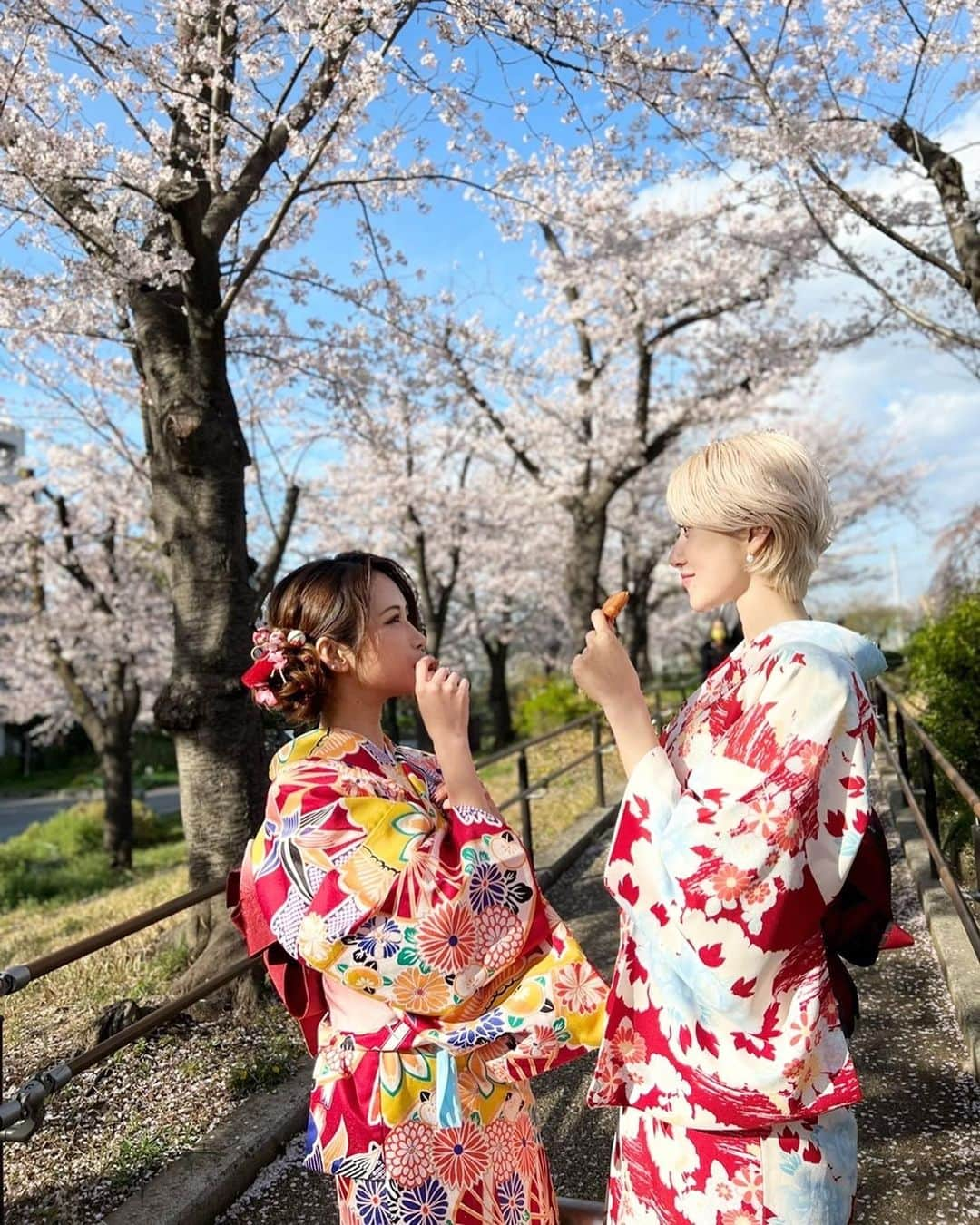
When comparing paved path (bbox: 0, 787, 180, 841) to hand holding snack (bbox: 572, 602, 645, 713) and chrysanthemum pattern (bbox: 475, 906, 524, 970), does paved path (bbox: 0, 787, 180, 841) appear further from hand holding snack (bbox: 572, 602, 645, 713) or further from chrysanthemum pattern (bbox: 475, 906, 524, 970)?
hand holding snack (bbox: 572, 602, 645, 713)

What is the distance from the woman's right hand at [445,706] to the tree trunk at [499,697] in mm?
19174

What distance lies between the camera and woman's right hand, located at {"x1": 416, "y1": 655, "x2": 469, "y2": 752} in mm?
1589

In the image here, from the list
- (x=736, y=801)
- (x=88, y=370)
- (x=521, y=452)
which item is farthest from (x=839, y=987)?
(x=521, y=452)

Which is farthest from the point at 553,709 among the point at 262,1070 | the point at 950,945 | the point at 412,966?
the point at 412,966

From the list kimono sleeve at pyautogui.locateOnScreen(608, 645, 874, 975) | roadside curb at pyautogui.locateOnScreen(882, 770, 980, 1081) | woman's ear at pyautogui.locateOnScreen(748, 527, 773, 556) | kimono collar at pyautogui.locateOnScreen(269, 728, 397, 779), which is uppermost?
woman's ear at pyautogui.locateOnScreen(748, 527, 773, 556)

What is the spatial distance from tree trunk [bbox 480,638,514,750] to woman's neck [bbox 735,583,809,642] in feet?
63.1

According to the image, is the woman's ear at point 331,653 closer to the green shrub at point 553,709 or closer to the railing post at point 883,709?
the railing post at point 883,709

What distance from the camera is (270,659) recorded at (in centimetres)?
173

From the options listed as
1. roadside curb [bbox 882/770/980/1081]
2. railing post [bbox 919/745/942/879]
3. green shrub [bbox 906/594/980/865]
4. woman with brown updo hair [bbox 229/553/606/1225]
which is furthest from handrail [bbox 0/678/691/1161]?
green shrub [bbox 906/594/980/865]

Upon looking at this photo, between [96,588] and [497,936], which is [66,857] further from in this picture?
[497,936]

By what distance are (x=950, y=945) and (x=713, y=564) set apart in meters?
3.52

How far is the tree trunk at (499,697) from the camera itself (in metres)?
22.3

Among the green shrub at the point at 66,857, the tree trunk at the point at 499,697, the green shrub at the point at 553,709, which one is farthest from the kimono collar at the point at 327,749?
the tree trunk at the point at 499,697

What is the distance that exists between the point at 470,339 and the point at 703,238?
352 centimetres
